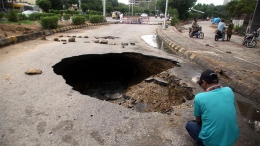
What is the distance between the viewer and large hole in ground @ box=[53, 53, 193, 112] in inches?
163

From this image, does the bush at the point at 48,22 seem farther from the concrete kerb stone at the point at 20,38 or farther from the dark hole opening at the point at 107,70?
the dark hole opening at the point at 107,70

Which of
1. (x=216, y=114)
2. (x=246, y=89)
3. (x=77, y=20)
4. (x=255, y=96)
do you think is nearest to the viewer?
(x=216, y=114)

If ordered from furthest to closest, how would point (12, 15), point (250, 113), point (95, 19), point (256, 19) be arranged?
1. point (95, 19)
2. point (256, 19)
3. point (12, 15)
4. point (250, 113)

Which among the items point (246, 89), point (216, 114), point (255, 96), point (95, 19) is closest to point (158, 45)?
point (246, 89)

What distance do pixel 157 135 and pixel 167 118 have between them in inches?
19.2

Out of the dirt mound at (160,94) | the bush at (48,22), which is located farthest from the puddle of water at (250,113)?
the bush at (48,22)

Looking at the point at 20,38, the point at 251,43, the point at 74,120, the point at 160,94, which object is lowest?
the point at 160,94

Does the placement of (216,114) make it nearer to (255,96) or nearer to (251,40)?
(255,96)

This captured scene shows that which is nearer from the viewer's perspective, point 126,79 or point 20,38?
point 126,79

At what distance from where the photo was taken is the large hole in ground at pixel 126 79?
13.6ft

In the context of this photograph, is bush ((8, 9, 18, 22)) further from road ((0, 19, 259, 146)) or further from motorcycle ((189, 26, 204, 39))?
motorcycle ((189, 26, 204, 39))

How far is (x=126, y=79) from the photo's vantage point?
320 inches

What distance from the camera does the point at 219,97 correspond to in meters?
1.86

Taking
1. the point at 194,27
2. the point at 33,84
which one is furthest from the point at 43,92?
the point at 194,27
